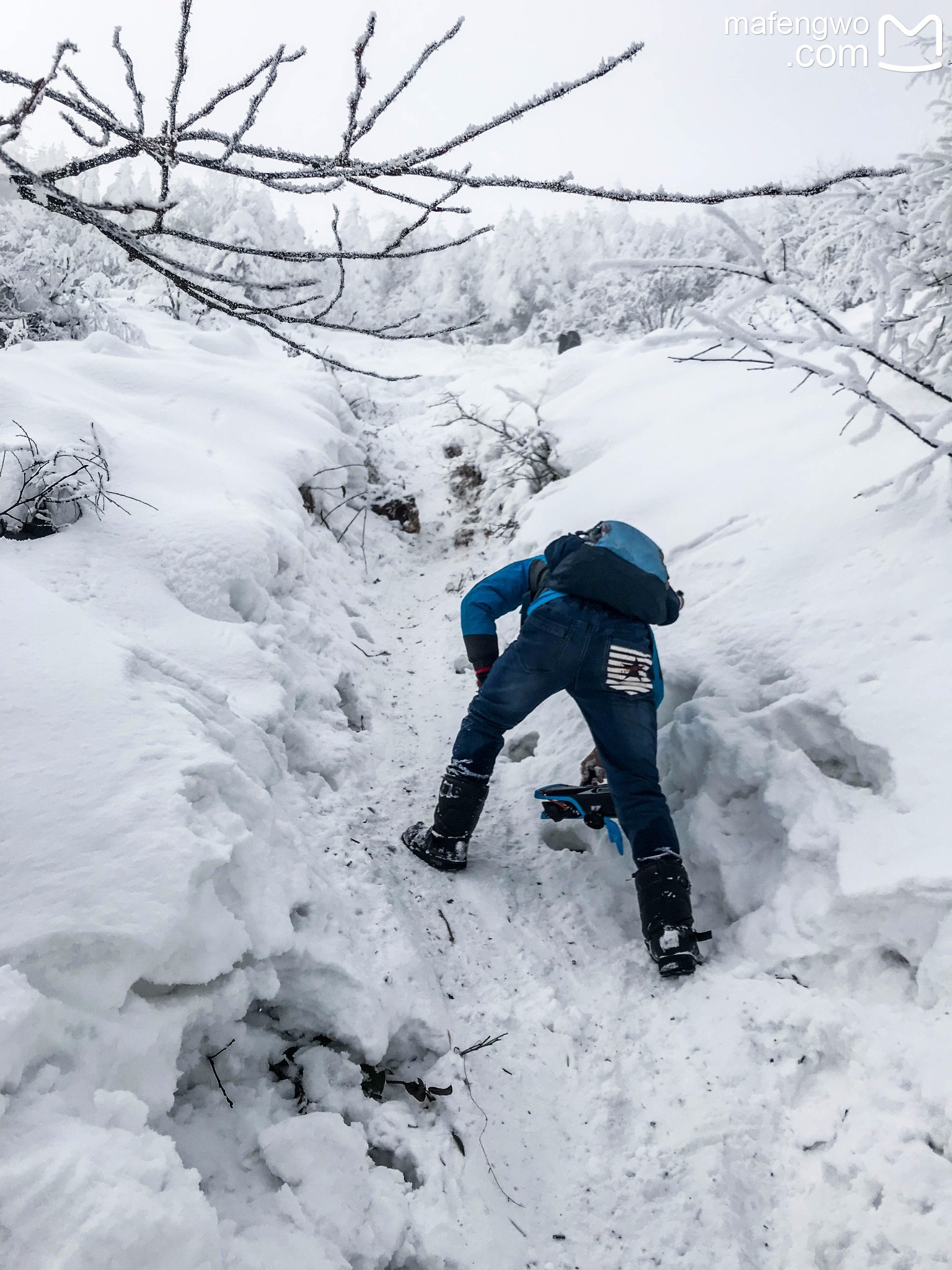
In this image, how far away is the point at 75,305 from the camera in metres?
7.95

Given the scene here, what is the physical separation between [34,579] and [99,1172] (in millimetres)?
2528

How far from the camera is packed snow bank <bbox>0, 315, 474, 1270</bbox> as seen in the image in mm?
1227

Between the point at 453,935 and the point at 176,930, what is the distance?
1.25 metres

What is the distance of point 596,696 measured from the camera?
8.93ft

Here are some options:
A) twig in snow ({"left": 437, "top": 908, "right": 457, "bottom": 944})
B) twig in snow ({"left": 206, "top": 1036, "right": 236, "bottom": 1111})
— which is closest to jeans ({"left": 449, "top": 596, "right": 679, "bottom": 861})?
twig in snow ({"left": 437, "top": 908, "right": 457, "bottom": 944})

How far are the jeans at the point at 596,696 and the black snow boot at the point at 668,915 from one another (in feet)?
0.23

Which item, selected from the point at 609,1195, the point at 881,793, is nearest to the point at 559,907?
the point at 609,1195

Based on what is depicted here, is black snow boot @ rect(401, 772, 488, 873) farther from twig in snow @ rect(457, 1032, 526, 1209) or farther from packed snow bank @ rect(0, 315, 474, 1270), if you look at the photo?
twig in snow @ rect(457, 1032, 526, 1209)

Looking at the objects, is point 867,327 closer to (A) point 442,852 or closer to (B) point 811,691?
(B) point 811,691

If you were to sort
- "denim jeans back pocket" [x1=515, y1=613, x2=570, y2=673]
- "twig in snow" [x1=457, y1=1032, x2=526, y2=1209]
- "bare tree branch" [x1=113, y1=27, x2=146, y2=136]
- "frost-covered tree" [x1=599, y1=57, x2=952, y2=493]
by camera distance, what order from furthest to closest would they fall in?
"denim jeans back pocket" [x1=515, y1=613, x2=570, y2=673] < "frost-covered tree" [x1=599, y1=57, x2=952, y2=493] < "twig in snow" [x1=457, y1=1032, x2=526, y2=1209] < "bare tree branch" [x1=113, y1=27, x2=146, y2=136]

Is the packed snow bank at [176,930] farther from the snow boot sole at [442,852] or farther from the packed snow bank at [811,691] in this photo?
the packed snow bank at [811,691]

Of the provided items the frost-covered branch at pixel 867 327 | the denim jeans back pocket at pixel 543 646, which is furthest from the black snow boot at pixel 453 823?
the frost-covered branch at pixel 867 327

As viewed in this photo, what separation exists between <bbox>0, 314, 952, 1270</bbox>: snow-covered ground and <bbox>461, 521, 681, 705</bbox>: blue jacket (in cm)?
62

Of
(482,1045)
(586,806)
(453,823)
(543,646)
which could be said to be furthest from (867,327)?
(482,1045)
